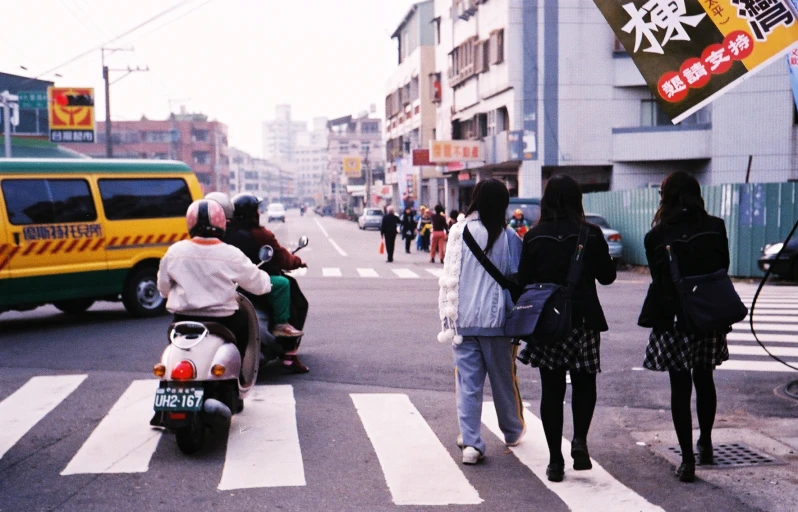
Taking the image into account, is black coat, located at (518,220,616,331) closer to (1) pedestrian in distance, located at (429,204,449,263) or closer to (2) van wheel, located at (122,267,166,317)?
(2) van wheel, located at (122,267,166,317)

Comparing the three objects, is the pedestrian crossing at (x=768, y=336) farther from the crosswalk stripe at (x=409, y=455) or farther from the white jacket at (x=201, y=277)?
the white jacket at (x=201, y=277)

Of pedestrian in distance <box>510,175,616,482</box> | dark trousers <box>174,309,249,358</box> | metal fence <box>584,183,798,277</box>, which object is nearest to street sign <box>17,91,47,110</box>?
metal fence <box>584,183,798,277</box>

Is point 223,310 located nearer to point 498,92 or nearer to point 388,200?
point 498,92

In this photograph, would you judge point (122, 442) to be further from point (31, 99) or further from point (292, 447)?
point (31, 99)

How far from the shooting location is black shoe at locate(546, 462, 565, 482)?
533 centimetres

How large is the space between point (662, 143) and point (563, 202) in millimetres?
29705

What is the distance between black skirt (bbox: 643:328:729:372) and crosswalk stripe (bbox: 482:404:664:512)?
0.80 m

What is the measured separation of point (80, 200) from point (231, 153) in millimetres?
137070

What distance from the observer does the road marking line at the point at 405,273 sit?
21.3 meters

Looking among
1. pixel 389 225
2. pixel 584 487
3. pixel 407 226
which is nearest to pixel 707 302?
pixel 584 487

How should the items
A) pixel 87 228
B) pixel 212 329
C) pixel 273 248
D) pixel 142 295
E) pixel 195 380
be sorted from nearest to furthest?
1. pixel 195 380
2. pixel 212 329
3. pixel 273 248
4. pixel 87 228
5. pixel 142 295

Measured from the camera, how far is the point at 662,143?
33406mm

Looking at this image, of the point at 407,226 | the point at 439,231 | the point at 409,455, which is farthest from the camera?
the point at 407,226

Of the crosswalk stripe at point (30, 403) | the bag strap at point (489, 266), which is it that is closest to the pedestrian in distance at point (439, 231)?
the crosswalk stripe at point (30, 403)
